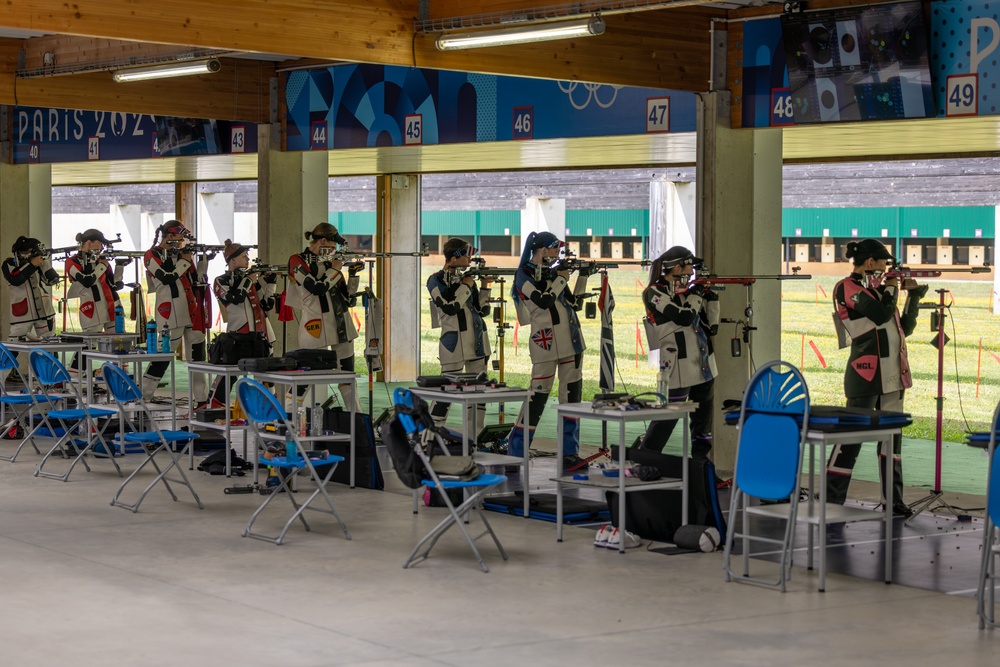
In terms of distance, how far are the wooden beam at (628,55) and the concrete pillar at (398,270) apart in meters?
6.73

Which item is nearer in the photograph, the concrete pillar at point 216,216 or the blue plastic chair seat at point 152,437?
the blue plastic chair seat at point 152,437

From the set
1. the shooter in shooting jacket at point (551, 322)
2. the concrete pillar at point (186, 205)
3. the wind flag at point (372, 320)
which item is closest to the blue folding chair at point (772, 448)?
the shooter in shooting jacket at point (551, 322)

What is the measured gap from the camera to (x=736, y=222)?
31.6 ft

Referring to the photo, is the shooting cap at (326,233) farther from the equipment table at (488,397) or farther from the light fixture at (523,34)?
the equipment table at (488,397)

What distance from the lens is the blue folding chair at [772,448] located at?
6.20m

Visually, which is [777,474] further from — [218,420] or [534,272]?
[218,420]

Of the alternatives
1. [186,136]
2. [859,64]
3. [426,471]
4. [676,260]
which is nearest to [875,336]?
[676,260]

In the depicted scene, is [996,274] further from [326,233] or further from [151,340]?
[151,340]

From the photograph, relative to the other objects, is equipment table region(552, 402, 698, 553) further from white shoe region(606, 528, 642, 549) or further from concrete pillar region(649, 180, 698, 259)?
concrete pillar region(649, 180, 698, 259)

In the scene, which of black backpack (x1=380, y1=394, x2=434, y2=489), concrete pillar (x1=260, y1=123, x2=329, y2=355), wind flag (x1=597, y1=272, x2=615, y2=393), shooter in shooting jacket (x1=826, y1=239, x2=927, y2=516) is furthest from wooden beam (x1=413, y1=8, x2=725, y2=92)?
concrete pillar (x1=260, y1=123, x2=329, y2=355)

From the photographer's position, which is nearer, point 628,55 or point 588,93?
point 628,55

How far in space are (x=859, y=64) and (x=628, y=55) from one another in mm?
1541

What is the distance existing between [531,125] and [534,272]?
168 centimetres

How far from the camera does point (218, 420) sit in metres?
10.2
